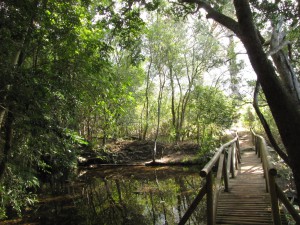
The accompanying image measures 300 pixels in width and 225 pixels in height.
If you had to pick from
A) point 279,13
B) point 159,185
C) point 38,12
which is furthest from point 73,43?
point 159,185

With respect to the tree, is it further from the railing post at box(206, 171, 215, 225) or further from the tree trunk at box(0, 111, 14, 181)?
the tree trunk at box(0, 111, 14, 181)

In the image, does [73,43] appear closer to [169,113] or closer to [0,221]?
[0,221]

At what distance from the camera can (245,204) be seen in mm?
5641

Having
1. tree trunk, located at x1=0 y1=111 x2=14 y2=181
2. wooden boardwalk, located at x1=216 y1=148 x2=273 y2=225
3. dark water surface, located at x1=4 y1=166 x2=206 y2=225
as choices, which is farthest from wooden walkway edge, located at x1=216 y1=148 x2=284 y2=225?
tree trunk, located at x1=0 y1=111 x2=14 y2=181

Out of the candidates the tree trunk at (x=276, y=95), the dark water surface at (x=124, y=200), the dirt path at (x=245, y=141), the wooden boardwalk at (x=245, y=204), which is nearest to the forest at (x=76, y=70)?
the tree trunk at (x=276, y=95)

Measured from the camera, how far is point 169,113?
94.4 ft

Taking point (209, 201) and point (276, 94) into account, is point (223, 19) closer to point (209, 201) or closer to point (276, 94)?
point (276, 94)

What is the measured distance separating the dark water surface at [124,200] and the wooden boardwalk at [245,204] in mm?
2006

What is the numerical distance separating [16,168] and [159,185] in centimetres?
734

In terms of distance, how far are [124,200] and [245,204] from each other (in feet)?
20.3

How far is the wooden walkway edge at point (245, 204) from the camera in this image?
4.96m

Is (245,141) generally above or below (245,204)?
above

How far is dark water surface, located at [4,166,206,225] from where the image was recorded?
8680 millimetres

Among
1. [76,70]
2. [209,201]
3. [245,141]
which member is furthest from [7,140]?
[245,141]
